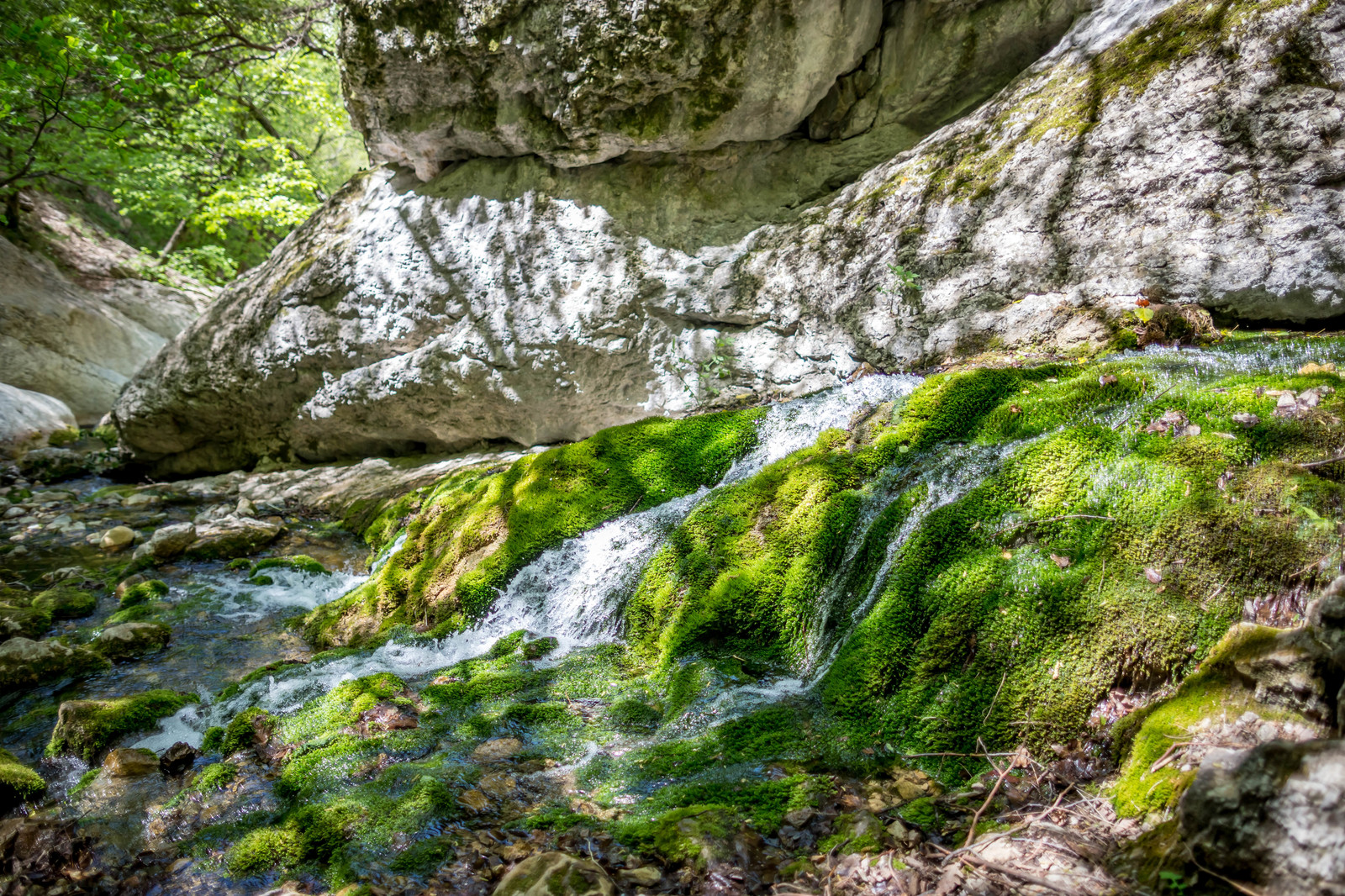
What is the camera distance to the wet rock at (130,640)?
5230mm

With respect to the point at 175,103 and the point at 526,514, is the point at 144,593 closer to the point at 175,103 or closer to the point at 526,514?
the point at 526,514

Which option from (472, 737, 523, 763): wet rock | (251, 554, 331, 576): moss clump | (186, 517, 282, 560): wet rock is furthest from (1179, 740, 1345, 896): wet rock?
(186, 517, 282, 560): wet rock

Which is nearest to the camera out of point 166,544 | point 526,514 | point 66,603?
point 526,514

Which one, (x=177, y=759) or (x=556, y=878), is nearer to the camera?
(x=556, y=878)

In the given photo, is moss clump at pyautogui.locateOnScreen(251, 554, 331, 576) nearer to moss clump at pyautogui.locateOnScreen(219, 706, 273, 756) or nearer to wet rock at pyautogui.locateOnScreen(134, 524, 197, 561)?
wet rock at pyautogui.locateOnScreen(134, 524, 197, 561)

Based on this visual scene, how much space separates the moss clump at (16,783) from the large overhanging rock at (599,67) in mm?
7682

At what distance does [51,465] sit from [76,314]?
18.5 feet

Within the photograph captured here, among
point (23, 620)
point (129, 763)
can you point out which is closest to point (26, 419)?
point (23, 620)

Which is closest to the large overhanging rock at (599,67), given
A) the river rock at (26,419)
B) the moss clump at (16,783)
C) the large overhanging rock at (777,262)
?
the large overhanging rock at (777,262)

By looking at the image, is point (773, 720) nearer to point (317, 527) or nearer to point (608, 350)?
point (608, 350)

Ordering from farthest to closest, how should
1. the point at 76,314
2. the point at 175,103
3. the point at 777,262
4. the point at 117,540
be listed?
the point at 175,103 < the point at 76,314 < the point at 117,540 < the point at 777,262

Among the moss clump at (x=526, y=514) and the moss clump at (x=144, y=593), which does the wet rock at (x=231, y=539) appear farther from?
the moss clump at (x=526, y=514)

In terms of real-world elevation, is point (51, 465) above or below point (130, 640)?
above

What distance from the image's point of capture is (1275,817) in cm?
157
